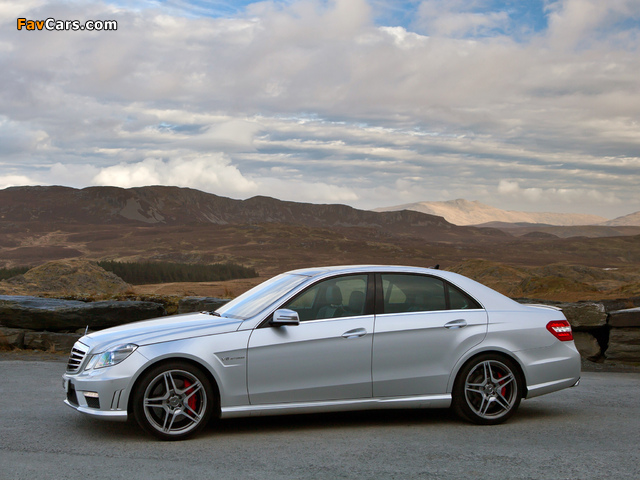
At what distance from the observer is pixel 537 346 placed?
6484 millimetres

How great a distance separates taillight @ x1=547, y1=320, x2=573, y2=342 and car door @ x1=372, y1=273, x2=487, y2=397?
0.70 metres

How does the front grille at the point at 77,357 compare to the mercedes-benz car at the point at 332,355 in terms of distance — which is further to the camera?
the front grille at the point at 77,357

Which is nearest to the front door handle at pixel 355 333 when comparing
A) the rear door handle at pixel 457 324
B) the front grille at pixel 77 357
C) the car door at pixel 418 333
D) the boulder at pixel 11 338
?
the car door at pixel 418 333

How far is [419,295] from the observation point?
636 cm

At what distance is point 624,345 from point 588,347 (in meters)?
0.52

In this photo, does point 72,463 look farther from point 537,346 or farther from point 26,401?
point 537,346

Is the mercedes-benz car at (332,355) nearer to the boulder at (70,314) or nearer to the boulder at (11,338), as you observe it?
the boulder at (70,314)

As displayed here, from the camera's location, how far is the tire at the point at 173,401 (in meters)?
5.53

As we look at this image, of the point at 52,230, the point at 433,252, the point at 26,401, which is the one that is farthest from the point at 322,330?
the point at 52,230

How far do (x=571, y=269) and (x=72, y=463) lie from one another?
46.0 metres

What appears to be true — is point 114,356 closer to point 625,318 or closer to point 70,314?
point 70,314

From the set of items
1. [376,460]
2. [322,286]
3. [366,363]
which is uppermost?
[322,286]

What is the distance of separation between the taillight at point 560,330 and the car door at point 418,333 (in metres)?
0.70

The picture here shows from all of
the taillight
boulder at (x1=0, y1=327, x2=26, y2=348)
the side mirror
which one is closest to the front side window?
the side mirror
